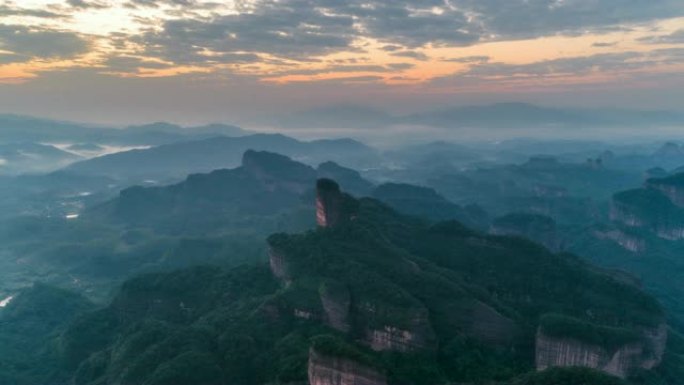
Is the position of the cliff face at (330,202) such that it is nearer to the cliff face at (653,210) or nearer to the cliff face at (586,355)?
the cliff face at (586,355)

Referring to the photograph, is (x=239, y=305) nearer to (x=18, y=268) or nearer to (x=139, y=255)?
(x=139, y=255)

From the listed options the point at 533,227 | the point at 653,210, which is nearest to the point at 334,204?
the point at 533,227

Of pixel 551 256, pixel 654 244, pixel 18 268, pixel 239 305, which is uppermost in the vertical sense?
pixel 551 256

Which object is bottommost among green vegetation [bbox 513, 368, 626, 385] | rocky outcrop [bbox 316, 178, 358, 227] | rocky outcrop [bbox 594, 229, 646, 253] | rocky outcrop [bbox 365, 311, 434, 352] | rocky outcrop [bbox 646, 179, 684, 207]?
rocky outcrop [bbox 594, 229, 646, 253]

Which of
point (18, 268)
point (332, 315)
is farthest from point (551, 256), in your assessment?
point (18, 268)

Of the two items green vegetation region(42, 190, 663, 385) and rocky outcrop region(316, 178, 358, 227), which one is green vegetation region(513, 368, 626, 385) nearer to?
green vegetation region(42, 190, 663, 385)

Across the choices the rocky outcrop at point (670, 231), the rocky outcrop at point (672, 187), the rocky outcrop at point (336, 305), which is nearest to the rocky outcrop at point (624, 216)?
the rocky outcrop at point (670, 231)

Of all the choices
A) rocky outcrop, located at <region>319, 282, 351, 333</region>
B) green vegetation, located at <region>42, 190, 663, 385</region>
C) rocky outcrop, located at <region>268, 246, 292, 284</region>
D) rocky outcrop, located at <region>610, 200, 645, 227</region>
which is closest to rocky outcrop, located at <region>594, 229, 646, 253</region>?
rocky outcrop, located at <region>610, 200, 645, 227</region>
